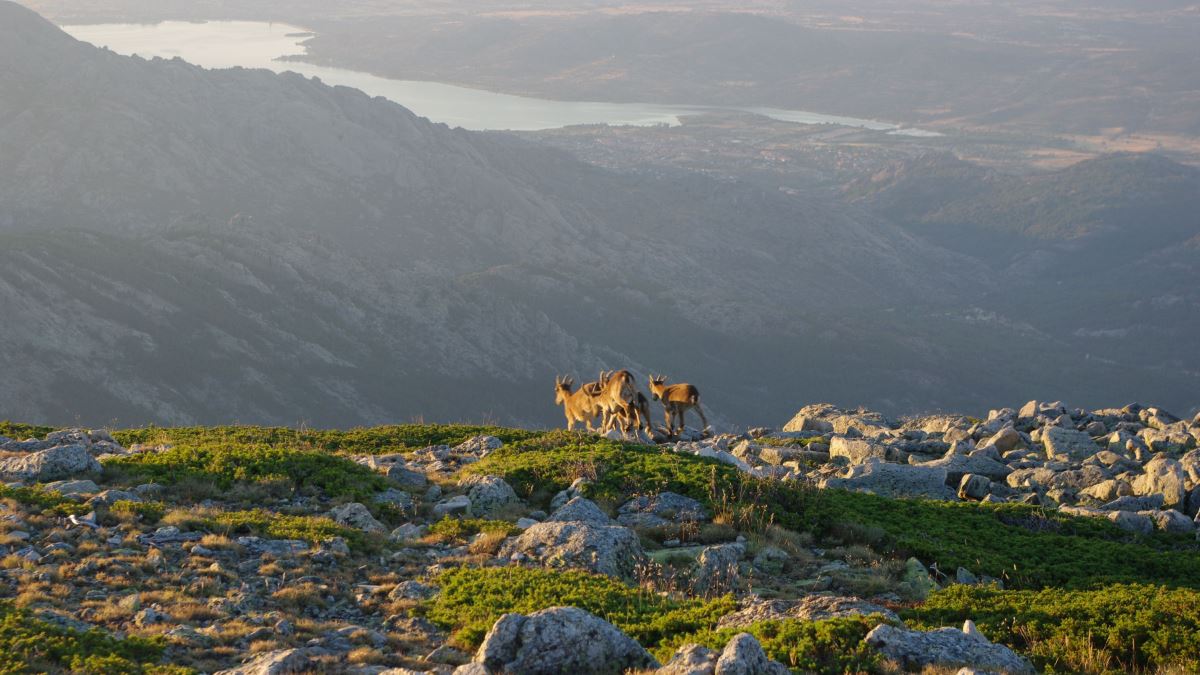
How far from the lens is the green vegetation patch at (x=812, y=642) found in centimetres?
1067

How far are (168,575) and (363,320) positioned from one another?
3577 inches

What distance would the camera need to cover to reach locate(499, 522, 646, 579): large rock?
14.3 metres

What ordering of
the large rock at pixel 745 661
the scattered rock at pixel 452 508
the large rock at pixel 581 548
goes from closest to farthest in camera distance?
the large rock at pixel 745 661 → the large rock at pixel 581 548 → the scattered rock at pixel 452 508

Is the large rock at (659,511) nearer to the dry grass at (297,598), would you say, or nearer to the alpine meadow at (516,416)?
the alpine meadow at (516,416)

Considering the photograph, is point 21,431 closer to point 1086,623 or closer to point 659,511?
point 659,511

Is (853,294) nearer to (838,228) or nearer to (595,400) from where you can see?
(838,228)

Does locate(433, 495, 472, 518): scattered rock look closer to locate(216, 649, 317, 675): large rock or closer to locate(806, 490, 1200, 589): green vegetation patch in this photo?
locate(806, 490, 1200, 589): green vegetation patch

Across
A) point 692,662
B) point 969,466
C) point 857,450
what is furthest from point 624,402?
point 692,662

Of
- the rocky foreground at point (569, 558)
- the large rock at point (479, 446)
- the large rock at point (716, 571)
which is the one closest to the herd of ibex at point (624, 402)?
the rocky foreground at point (569, 558)

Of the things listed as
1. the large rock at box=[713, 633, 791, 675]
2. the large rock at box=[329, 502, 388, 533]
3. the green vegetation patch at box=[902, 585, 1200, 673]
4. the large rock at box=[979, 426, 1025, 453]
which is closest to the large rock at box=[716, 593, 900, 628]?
the green vegetation patch at box=[902, 585, 1200, 673]

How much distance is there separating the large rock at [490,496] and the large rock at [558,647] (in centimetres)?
660

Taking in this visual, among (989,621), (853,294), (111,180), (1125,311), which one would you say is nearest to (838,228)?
(853,294)

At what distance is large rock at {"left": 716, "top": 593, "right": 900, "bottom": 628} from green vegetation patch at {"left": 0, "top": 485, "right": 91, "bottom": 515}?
9570mm

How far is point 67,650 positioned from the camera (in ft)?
35.4
